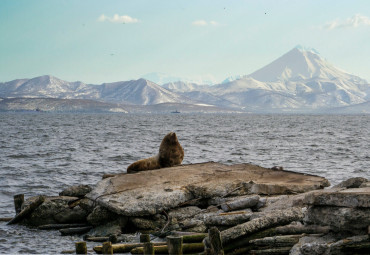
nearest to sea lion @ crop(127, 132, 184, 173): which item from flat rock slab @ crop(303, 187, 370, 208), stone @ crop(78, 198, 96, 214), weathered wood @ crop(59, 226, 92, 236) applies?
stone @ crop(78, 198, 96, 214)

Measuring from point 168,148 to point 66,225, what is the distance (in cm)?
603

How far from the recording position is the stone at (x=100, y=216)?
47.5 feet

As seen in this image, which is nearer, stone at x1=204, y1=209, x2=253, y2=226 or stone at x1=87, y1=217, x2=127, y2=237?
stone at x1=204, y1=209, x2=253, y2=226

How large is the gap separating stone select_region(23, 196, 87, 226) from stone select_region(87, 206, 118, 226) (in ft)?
3.32

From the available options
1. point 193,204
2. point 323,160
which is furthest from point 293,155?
point 193,204

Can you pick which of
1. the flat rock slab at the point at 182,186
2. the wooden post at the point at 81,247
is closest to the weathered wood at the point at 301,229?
the wooden post at the point at 81,247

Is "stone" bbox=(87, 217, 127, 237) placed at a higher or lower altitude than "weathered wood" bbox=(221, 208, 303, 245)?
lower

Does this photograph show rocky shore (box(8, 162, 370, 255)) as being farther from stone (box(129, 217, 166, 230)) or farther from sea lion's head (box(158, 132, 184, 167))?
sea lion's head (box(158, 132, 184, 167))

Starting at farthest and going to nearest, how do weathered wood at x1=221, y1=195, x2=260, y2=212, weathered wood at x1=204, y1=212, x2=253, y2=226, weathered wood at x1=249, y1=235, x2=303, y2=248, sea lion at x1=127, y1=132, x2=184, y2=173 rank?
1. sea lion at x1=127, y1=132, x2=184, y2=173
2. weathered wood at x1=221, y1=195, x2=260, y2=212
3. weathered wood at x1=204, y1=212, x2=253, y2=226
4. weathered wood at x1=249, y1=235, x2=303, y2=248

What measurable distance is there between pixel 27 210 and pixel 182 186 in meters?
5.06

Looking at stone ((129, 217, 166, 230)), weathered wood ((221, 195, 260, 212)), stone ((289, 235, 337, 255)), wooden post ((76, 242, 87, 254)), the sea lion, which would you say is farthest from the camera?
the sea lion

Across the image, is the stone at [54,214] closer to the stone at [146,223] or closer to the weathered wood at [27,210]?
the weathered wood at [27,210]

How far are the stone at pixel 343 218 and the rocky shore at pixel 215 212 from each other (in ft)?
0.05

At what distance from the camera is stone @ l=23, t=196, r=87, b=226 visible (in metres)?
15.6
